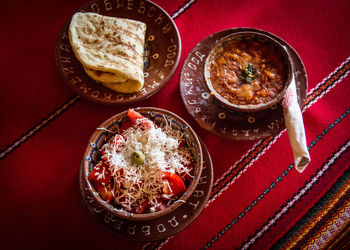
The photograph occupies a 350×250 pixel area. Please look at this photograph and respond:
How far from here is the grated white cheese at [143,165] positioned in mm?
1463

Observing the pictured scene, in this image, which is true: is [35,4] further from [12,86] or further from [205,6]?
[205,6]

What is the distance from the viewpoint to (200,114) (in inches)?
67.7

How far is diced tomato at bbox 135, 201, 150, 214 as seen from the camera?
4.78ft

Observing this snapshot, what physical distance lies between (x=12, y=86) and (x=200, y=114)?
1.27 m

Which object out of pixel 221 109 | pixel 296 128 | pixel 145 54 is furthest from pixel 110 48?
pixel 296 128

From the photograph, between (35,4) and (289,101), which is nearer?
(289,101)

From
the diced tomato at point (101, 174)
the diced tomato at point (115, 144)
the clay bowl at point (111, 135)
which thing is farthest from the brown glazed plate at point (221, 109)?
the diced tomato at point (101, 174)

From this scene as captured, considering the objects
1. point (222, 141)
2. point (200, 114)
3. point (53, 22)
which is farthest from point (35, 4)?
point (222, 141)

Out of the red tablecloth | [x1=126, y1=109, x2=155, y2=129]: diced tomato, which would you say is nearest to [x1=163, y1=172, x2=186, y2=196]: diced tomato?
[x1=126, y1=109, x2=155, y2=129]: diced tomato

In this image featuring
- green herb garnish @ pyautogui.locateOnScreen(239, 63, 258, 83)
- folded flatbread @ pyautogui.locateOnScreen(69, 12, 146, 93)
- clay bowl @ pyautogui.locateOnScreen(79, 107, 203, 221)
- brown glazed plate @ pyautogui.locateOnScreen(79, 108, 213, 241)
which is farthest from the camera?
folded flatbread @ pyautogui.locateOnScreen(69, 12, 146, 93)

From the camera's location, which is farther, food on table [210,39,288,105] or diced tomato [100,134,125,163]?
food on table [210,39,288,105]

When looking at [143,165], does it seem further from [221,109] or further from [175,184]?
[221,109]

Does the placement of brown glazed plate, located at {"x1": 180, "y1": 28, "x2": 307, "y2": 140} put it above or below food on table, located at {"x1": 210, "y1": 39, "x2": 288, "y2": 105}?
below

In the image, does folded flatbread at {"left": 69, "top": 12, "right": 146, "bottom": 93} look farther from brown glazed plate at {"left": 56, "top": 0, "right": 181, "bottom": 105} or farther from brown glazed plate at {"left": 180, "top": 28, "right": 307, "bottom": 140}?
brown glazed plate at {"left": 180, "top": 28, "right": 307, "bottom": 140}
